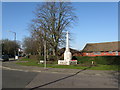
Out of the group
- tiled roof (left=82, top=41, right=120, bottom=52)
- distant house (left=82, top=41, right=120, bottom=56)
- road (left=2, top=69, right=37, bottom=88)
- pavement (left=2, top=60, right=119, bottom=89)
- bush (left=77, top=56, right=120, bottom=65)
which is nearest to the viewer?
road (left=2, top=69, right=37, bottom=88)

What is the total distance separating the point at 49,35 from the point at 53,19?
3927 millimetres

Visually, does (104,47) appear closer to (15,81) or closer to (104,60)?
(104,60)

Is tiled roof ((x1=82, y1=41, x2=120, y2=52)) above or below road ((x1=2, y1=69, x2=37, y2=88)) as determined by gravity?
above

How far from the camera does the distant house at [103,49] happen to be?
153 ft

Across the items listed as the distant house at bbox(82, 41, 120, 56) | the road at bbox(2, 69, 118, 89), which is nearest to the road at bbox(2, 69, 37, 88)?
the road at bbox(2, 69, 118, 89)

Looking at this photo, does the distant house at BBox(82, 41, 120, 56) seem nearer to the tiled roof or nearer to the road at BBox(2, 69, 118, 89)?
the tiled roof

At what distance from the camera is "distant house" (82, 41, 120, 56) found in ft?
153

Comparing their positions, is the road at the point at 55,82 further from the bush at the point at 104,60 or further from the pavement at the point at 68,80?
the bush at the point at 104,60

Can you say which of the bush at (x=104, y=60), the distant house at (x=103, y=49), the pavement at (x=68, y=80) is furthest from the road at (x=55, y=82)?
the distant house at (x=103, y=49)

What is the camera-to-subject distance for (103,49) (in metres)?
48.6

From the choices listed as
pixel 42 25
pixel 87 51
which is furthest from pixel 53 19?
pixel 87 51

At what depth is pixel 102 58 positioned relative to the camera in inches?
977

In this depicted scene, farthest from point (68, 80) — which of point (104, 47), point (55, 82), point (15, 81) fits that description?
point (104, 47)

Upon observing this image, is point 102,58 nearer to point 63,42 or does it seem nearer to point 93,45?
point 63,42
